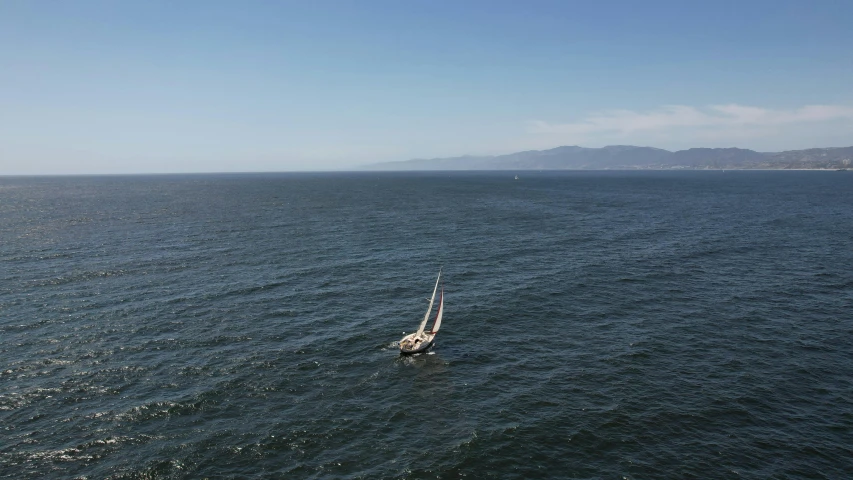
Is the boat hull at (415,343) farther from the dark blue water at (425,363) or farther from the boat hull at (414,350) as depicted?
the dark blue water at (425,363)

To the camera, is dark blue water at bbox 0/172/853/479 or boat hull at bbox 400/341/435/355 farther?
boat hull at bbox 400/341/435/355

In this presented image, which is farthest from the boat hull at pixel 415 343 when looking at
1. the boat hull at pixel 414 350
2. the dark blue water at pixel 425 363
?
the dark blue water at pixel 425 363

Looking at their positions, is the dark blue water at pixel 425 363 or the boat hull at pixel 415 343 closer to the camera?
the dark blue water at pixel 425 363

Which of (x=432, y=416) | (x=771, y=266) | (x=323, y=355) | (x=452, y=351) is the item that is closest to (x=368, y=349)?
(x=323, y=355)

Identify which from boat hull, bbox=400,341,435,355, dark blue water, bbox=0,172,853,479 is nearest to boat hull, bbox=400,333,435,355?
boat hull, bbox=400,341,435,355

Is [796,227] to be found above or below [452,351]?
above

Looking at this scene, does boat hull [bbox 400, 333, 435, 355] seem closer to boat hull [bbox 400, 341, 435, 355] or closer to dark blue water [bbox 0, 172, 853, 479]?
boat hull [bbox 400, 341, 435, 355]

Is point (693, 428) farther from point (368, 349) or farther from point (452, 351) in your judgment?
Result: point (368, 349)

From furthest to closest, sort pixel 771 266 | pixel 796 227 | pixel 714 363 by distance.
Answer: pixel 796 227, pixel 771 266, pixel 714 363
